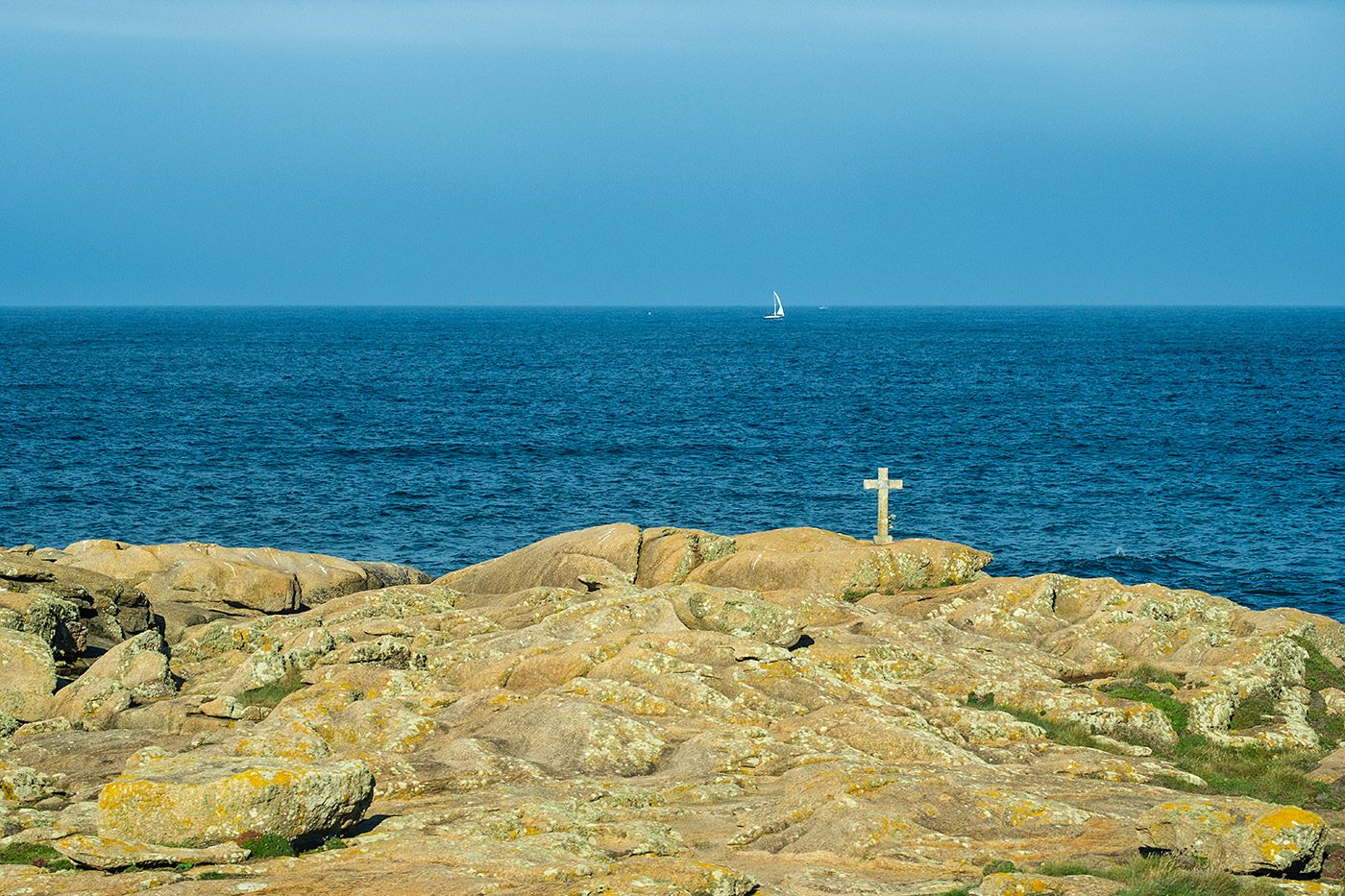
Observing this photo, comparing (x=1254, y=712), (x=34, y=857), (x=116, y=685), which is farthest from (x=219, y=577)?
(x=1254, y=712)

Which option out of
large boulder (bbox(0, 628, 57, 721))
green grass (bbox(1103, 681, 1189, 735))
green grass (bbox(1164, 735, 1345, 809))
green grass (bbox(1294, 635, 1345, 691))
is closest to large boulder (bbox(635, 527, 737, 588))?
green grass (bbox(1103, 681, 1189, 735))

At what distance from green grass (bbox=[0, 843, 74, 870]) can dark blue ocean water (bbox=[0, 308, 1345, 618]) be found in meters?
40.7

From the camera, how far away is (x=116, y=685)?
26.8 m

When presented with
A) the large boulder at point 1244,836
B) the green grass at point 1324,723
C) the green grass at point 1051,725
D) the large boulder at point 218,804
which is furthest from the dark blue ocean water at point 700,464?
the large boulder at point 218,804

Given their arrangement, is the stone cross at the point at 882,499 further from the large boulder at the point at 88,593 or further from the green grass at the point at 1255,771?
the large boulder at the point at 88,593

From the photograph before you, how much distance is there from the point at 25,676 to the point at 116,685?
210cm

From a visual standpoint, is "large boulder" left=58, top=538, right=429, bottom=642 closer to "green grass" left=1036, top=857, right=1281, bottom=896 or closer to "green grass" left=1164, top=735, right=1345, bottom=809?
"green grass" left=1164, top=735, right=1345, bottom=809

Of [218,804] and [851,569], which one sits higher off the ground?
[218,804]

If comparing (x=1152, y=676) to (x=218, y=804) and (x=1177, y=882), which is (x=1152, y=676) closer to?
(x=1177, y=882)

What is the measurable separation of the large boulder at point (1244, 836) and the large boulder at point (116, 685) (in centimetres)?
2061

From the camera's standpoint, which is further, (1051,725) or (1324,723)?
(1324,723)

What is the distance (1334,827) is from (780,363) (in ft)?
544

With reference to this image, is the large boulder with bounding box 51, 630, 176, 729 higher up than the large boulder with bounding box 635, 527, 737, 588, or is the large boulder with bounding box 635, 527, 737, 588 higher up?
the large boulder with bounding box 635, 527, 737, 588

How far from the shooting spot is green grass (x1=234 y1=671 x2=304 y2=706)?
26.2 meters
